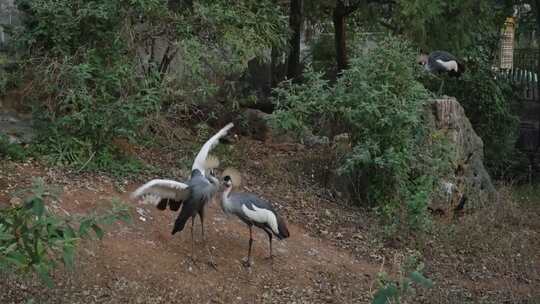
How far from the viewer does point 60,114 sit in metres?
8.92

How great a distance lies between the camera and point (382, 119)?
925 cm

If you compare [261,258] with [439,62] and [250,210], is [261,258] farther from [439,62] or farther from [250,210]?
[439,62]

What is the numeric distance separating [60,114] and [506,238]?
492 centimetres

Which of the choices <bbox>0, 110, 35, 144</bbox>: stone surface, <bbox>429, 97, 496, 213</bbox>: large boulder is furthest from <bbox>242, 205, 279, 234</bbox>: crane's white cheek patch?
<bbox>429, 97, 496, 213</bbox>: large boulder

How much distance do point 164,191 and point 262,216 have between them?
844 millimetres

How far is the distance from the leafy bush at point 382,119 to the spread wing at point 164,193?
2.60m

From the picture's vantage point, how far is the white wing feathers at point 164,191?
23.1ft

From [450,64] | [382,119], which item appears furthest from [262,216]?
[450,64]

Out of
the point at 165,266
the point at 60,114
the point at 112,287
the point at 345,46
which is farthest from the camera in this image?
the point at 345,46

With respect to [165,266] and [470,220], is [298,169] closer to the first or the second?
[470,220]

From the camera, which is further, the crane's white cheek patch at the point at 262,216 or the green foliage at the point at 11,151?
the green foliage at the point at 11,151

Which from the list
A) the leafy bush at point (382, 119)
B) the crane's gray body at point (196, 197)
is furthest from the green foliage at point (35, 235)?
the leafy bush at point (382, 119)

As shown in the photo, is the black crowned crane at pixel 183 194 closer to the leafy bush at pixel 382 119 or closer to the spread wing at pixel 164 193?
the spread wing at pixel 164 193

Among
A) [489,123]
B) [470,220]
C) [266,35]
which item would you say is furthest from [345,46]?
[470,220]
